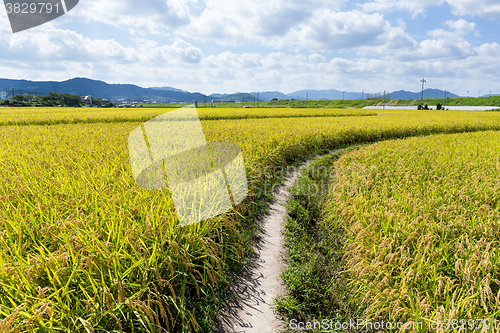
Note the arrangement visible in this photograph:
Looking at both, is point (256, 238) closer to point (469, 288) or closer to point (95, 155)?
point (469, 288)

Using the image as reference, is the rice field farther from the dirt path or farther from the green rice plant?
the green rice plant

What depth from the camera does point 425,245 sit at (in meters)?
2.87

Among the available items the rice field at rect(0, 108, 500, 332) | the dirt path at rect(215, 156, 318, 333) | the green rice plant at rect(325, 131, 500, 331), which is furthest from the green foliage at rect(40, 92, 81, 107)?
the green rice plant at rect(325, 131, 500, 331)

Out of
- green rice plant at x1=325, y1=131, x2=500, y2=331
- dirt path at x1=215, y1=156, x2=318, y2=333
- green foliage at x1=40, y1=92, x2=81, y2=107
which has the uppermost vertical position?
green foliage at x1=40, y1=92, x2=81, y2=107

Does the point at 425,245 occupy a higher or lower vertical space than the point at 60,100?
lower

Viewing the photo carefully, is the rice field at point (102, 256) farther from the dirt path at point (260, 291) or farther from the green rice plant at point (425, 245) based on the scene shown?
the green rice plant at point (425, 245)

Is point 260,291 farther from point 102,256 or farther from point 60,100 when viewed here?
point 60,100

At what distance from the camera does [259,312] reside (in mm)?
2895

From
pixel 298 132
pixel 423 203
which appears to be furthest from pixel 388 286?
pixel 298 132

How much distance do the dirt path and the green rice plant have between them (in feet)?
3.16

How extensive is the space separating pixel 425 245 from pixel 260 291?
1.98 metres

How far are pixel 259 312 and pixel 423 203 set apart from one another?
293 centimetres

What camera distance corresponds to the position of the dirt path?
272 cm

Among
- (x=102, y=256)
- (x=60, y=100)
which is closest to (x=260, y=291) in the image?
(x=102, y=256)
